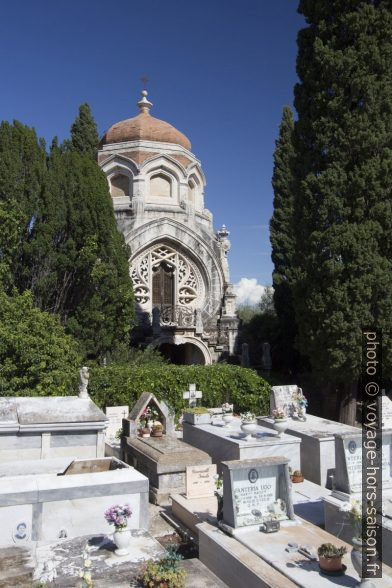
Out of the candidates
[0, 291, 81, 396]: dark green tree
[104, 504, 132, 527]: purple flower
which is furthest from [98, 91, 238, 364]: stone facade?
[104, 504, 132, 527]: purple flower

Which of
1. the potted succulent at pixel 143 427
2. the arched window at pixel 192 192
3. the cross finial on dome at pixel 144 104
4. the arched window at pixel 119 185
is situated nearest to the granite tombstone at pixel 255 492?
the potted succulent at pixel 143 427

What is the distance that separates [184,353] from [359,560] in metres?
20.7

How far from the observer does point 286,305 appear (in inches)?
925

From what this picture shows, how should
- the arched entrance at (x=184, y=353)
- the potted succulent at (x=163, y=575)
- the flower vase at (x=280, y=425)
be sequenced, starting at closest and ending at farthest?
the potted succulent at (x=163, y=575), the flower vase at (x=280, y=425), the arched entrance at (x=184, y=353)

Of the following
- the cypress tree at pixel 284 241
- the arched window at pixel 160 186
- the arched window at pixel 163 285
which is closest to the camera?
the cypress tree at pixel 284 241

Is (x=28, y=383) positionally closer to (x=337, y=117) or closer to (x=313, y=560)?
(x=313, y=560)

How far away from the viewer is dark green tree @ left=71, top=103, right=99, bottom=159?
26.9 m

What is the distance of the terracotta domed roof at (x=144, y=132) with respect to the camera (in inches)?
1083

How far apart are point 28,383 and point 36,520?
22.8 ft

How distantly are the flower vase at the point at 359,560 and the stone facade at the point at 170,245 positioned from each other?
17.3m

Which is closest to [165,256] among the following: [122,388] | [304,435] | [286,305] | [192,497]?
[286,305]

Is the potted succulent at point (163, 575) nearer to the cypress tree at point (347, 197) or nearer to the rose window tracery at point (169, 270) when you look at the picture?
the cypress tree at point (347, 197)

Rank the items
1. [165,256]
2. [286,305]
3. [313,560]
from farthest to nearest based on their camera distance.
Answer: [165,256] → [286,305] → [313,560]

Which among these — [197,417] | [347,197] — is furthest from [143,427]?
[347,197]
